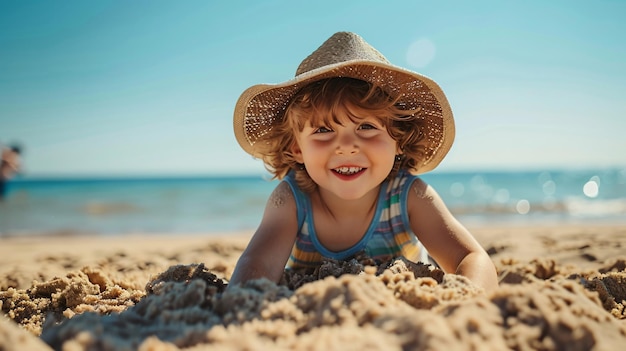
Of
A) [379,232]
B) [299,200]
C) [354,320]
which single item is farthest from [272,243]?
[354,320]

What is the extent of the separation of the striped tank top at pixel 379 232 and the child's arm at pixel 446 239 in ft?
0.22

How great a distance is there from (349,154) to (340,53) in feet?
1.72

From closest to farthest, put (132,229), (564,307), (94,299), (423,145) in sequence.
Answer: (564,307), (94,299), (423,145), (132,229)

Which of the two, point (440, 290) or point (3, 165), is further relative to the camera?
point (3, 165)

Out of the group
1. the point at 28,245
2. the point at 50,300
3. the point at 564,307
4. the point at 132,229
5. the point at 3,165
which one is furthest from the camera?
the point at 132,229

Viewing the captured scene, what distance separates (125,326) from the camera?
1.11m

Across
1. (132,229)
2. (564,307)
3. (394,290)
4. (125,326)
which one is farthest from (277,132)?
(132,229)

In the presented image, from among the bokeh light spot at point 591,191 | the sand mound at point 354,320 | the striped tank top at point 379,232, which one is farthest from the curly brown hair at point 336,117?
the bokeh light spot at point 591,191

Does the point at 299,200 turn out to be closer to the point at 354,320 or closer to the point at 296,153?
the point at 296,153

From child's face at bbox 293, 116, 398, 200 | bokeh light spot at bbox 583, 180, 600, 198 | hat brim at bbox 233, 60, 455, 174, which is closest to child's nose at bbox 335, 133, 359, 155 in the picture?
child's face at bbox 293, 116, 398, 200

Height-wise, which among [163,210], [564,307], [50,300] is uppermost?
[564,307]

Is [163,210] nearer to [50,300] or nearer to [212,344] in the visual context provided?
[50,300]

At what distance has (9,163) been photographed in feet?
26.4

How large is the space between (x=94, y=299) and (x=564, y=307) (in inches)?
70.9
